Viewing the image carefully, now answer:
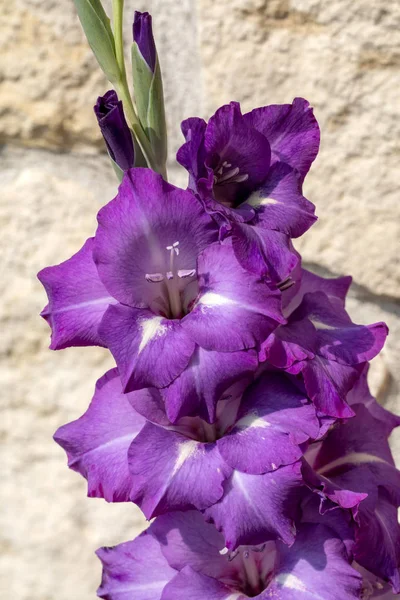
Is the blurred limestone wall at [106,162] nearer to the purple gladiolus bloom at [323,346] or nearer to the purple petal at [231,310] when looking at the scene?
the purple gladiolus bloom at [323,346]

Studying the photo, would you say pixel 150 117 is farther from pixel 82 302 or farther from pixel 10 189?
pixel 10 189

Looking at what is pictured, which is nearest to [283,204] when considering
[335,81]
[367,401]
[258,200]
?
[258,200]

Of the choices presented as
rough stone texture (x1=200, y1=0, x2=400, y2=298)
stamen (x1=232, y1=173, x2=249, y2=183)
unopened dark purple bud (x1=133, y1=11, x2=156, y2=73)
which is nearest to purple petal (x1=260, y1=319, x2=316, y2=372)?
stamen (x1=232, y1=173, x2=249, y2=183)

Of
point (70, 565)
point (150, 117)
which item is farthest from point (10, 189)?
point (70, 565)

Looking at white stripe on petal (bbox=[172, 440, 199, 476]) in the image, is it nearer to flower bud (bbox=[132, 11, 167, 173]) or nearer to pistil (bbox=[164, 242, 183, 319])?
pistil (bbox=[164, 242, 183, 319])

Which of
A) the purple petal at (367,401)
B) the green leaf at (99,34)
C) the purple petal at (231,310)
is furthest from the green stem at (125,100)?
the purple petal at (367,401)

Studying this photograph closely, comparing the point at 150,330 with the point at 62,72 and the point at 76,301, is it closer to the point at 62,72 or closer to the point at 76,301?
the point at 76,301
